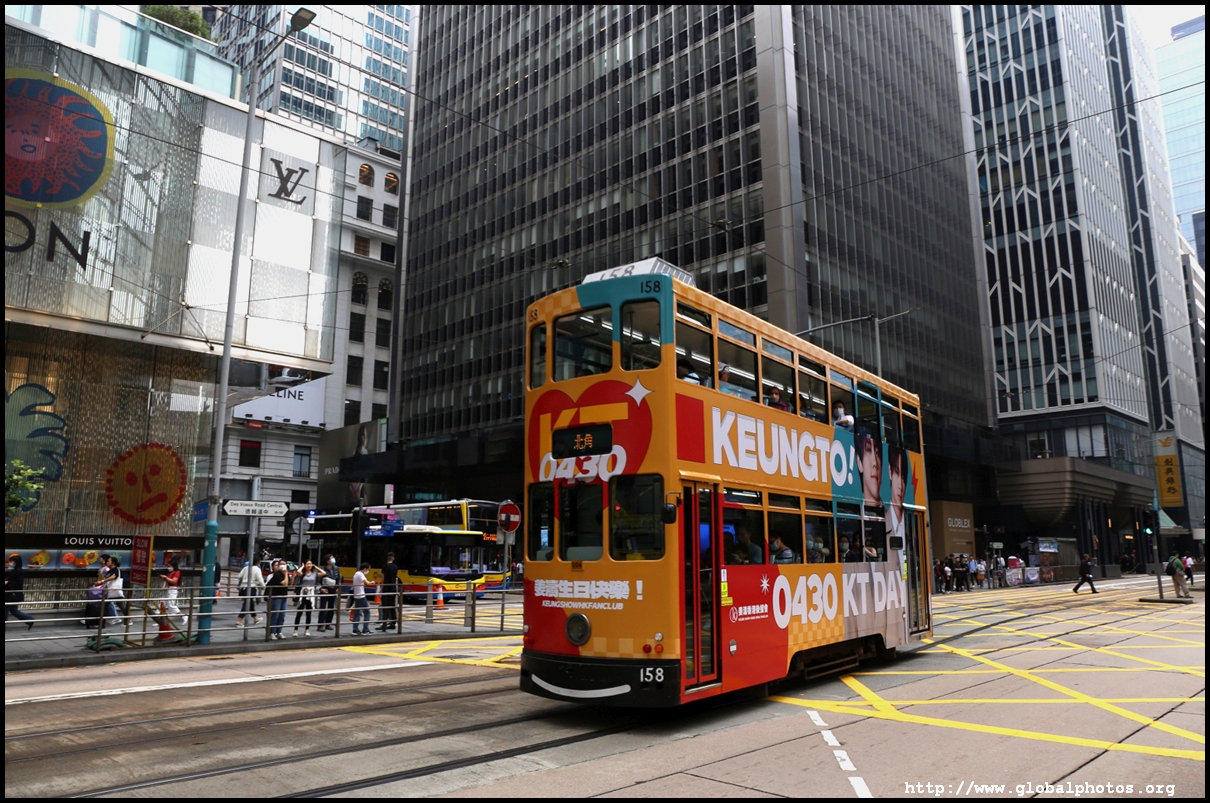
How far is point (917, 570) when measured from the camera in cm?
1390

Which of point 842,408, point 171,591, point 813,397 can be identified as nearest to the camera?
point 813,397

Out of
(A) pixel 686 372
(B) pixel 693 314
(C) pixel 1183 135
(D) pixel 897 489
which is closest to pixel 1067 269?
(C) pixel 1183 135

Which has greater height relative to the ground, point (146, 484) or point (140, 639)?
point (146, 484)

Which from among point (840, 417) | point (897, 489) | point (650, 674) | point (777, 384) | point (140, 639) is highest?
point (777, 384)

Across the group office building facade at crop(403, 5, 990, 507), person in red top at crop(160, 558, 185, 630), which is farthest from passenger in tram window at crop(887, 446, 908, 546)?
office building facade at crop(403, 5, 990, 507)

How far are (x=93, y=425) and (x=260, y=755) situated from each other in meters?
15.7

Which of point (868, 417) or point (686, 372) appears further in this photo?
point (868, 417)

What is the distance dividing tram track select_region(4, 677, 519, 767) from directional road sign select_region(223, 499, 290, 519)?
7.60 m

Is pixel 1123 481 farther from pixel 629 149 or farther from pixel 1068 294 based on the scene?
pixel 629 149

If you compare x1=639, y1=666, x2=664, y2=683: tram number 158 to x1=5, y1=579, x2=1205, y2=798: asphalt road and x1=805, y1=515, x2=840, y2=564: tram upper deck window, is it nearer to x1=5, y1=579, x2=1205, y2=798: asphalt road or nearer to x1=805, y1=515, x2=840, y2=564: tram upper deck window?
x1=5, y1=579, x2=1205, y2=798: asphalt road

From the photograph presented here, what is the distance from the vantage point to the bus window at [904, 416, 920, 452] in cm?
1402

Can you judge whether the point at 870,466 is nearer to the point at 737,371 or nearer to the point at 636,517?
the point at 737,371

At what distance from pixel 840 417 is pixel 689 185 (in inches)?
1396

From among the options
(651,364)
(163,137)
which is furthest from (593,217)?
(651,364)
